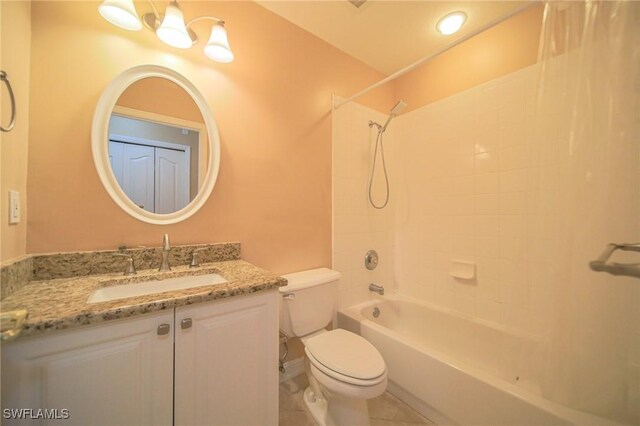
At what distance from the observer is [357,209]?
6.37ft

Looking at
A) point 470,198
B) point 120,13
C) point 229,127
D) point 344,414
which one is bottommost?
point 344,414

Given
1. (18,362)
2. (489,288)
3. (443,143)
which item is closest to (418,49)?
(443,143)

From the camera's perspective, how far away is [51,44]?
0.94 m

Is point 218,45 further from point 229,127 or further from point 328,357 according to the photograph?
point 328,357

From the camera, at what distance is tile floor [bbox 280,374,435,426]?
1.26m

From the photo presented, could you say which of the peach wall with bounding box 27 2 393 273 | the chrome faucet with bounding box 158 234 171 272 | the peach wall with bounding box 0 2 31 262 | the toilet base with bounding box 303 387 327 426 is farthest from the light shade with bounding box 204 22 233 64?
the toilet base with bounding box 303 387 327 426

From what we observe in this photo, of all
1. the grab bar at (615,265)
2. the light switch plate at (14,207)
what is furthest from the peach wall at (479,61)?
the light switch plate at (14,207)

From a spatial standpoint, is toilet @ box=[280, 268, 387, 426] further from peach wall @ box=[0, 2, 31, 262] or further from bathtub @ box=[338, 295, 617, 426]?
peach wall @ box=[0, 2, 31, 262]

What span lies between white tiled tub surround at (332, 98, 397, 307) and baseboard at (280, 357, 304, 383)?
1.64 feet

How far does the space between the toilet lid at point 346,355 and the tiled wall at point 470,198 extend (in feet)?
3.18

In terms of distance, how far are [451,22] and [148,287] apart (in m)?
2.39

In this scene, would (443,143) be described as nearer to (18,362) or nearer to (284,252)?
(284,252)

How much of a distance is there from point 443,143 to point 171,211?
198 centimetres

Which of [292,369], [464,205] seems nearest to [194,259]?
[292,369]
